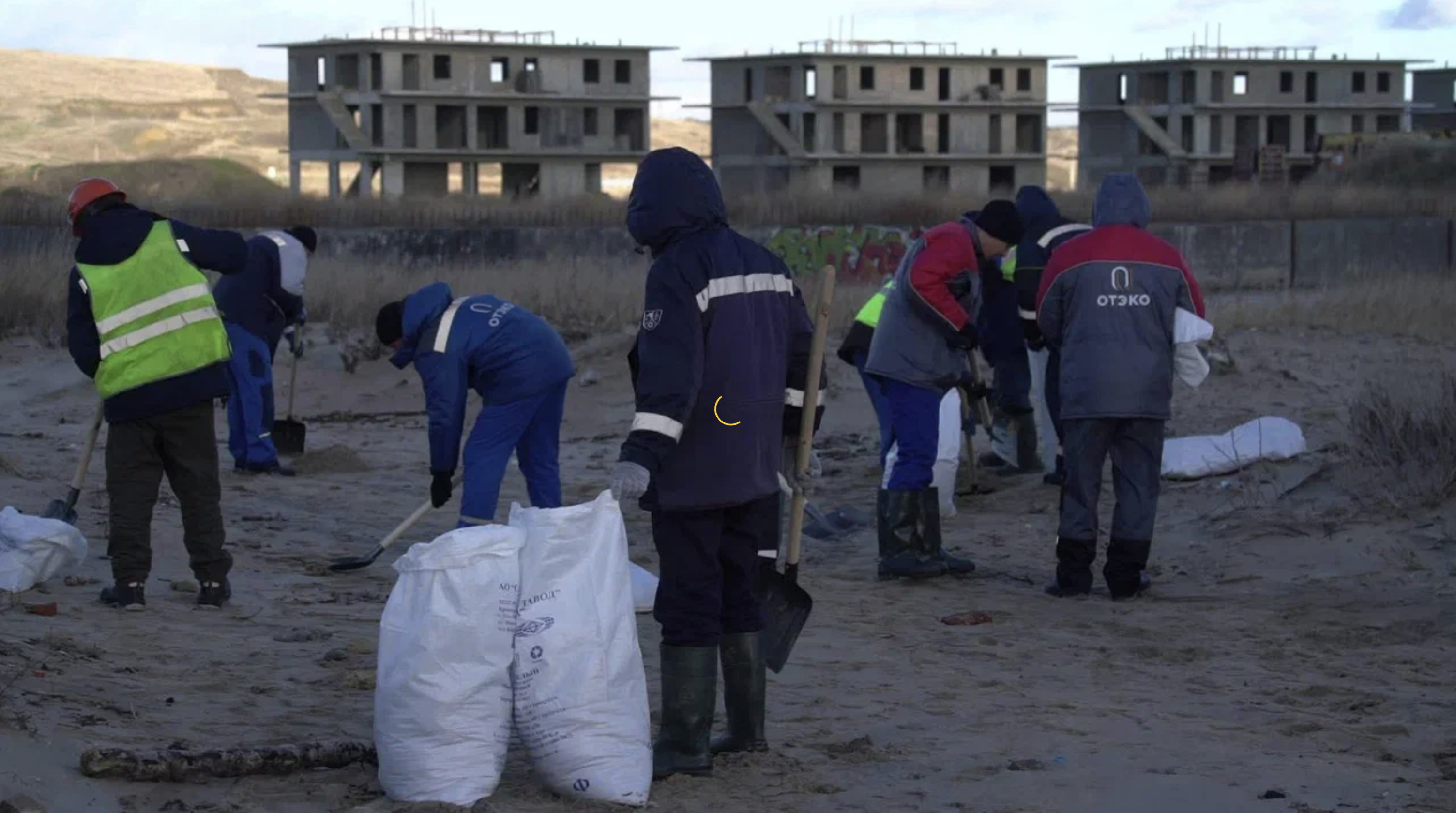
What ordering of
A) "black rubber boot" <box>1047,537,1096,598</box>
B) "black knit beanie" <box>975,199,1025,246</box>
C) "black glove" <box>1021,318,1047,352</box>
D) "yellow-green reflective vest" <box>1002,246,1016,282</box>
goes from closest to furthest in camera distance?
"black rubber boot" <box>1047,537,1096,598</box> < "black knit beanie" <box>975,199,1025,246</box> < "black glove" <box>1021,318,1047,352</box> < "yellow-green reflective vest" <box>1002,246,1016,282</box>

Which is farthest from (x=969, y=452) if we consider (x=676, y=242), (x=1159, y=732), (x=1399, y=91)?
(x=1399, y=91)

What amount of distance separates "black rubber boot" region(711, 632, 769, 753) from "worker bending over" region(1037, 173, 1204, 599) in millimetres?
2835

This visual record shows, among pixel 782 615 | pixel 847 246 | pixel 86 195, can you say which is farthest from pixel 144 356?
pixel 847 246

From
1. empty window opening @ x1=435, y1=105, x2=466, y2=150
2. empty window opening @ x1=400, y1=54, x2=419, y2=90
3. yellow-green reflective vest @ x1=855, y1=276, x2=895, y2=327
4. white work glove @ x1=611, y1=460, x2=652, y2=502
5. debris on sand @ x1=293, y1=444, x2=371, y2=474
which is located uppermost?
empty window opening @ x1=400, y1=54, x2=419, y2=90

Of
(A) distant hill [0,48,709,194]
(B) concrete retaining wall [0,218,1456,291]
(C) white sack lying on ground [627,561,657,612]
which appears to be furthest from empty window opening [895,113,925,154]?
(C) white sack lying on ground [627,561,657,612]

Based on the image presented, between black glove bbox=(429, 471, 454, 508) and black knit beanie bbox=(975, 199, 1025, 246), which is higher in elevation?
black knit beanie bbox=(975, 199, 1025, 246)

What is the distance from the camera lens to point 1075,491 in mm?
7383

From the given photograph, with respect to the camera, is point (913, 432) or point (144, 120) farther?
point (144, 120)

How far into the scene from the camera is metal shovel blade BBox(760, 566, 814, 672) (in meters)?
5.06

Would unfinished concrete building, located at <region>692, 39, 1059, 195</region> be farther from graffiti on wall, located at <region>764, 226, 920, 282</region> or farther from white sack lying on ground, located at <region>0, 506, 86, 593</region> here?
white sack lying on ground, located at <region>0, 506, 86, 593</region>

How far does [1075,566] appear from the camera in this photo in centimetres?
747

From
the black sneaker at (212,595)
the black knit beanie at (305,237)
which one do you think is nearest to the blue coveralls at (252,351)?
the black knit beanie at (305,237)

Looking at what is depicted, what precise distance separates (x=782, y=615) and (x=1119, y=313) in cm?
270

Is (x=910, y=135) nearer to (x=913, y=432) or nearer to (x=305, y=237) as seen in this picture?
(x=305, y=237)
